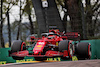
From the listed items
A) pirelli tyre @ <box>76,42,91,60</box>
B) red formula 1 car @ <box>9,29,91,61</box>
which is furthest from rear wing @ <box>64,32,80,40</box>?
pirelli tyre @ <box>76,42,91,60</box>

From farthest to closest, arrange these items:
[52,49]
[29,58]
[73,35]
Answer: [29,58] → [73,35] → [52,49]

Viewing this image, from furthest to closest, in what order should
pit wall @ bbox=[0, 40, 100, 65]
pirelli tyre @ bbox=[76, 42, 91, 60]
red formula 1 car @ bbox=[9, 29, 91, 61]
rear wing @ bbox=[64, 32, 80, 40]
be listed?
pit wall @ bbox=[0, 40, 100, 65] < rear wing @ bbox=[64, 32, 80, 40] < pirelli tyre @ bbox=[76, 42, 91, 60] < red formula 1 car @ bbox=[9, 29, 91, 61]

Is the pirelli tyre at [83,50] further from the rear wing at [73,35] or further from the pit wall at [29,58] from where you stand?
the pit wall at [29,58]

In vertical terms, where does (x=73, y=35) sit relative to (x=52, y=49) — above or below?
above

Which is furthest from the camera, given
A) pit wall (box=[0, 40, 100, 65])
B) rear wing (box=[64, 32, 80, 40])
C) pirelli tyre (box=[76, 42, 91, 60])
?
pit wall (box=[0, 40, 100, 65])

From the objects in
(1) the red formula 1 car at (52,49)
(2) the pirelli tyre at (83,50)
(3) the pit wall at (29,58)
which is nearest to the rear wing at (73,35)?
(1) the red formula 1 car at (52,49)

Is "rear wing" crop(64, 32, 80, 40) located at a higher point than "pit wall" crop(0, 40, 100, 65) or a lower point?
higher

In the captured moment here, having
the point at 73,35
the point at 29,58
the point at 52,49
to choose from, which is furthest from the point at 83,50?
the point at 29,58

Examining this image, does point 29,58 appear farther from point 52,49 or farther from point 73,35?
point 73,35

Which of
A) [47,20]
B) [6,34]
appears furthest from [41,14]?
[6,34]

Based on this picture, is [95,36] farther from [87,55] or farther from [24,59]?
[24,59]

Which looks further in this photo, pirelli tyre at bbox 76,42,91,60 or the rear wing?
the rear wing

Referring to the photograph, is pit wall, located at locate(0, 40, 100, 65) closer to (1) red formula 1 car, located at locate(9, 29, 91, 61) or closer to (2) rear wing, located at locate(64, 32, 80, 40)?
(1) red formula 1 car, located at locate(9, 29, 91, 61)

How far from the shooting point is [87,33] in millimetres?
8898
